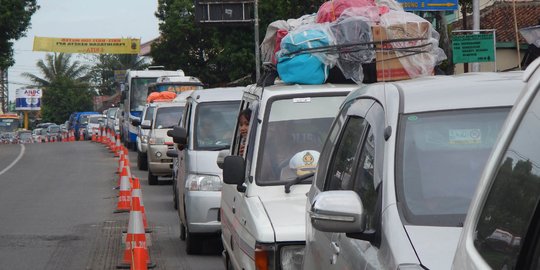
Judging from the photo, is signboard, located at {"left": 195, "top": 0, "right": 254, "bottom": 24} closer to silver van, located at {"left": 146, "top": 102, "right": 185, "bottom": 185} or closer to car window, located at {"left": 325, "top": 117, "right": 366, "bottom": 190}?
silver van, located at {"left": 146, "top": 102, "right": 185, "bottom": 185}

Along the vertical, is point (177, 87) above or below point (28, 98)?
below

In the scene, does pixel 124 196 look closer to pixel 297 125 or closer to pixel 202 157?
pixel 202 157

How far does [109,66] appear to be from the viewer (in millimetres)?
109062

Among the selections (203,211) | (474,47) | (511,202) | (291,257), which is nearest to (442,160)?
→ (511,202)

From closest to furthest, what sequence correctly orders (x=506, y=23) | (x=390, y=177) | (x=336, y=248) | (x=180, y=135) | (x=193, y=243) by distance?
(x=390, y=177), (x=336, y=248), (x=193, y=243), (x=180, y=135), (x=506, y=23)

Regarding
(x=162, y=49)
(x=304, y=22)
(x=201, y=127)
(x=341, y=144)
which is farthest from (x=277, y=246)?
(x=162, y=49)

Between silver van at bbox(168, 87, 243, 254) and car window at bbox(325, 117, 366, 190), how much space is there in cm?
658

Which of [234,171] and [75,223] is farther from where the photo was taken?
[75,223]

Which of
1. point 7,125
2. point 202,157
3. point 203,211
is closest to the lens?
point 203,211

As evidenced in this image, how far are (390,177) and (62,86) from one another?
10356cm

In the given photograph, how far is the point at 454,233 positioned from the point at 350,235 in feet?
1.43

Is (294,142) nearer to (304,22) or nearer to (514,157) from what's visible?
(304,22)

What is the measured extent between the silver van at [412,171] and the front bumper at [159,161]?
1909 cm

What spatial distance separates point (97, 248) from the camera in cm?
1371
